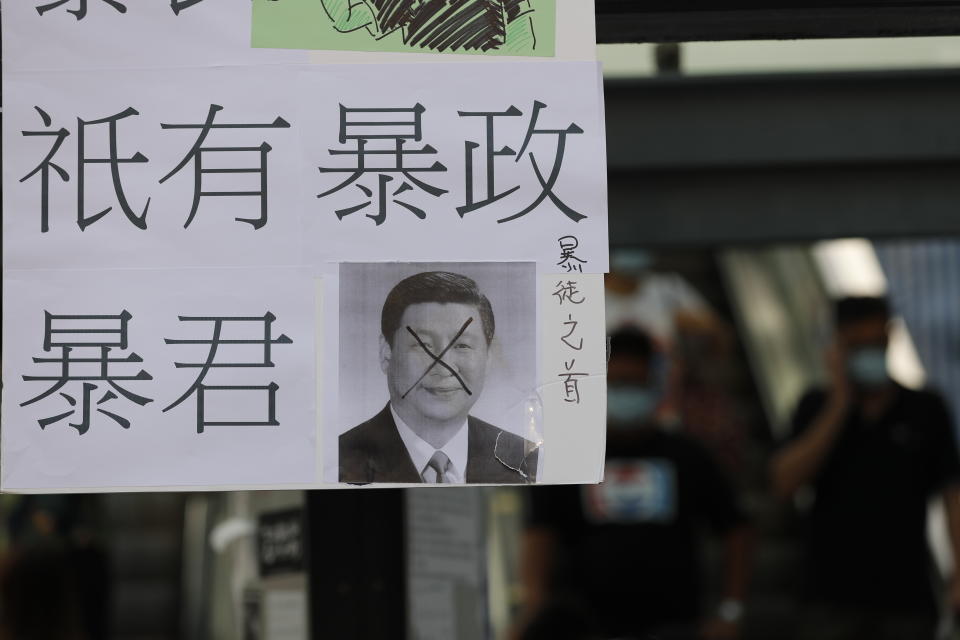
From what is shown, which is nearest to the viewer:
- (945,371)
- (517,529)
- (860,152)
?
(860,152)

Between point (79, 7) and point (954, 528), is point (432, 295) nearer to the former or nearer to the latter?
point (79, 7)

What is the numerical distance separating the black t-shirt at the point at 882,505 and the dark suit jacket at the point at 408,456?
310 centimetres

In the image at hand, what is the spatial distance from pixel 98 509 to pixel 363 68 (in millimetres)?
6015

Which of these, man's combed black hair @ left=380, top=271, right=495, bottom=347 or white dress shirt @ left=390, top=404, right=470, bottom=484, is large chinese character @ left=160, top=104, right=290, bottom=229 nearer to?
man's combed black hair @ left=380, top=271, right=495, bottom=347

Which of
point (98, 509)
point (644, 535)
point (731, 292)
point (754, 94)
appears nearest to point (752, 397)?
point (731, 292)

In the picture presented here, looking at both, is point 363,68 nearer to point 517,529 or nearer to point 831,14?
point 831,14

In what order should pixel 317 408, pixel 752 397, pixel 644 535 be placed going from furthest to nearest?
pixel 752 397, pixel 644 535, pixel 317 408

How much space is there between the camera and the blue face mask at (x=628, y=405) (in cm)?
524

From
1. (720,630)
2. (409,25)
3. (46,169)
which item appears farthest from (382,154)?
(720,630)

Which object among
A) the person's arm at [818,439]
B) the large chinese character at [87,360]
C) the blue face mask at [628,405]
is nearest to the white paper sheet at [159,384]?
the large chinese character at [87,360]

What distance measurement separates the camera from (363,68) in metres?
2.63

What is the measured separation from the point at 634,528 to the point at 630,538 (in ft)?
0.12

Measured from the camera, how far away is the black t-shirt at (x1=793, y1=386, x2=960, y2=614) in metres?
5.30

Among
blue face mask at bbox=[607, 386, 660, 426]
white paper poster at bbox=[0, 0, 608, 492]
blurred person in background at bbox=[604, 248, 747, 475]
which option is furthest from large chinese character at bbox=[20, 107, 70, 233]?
blurred person in background at bbox=[604, 248, 747, 475]
